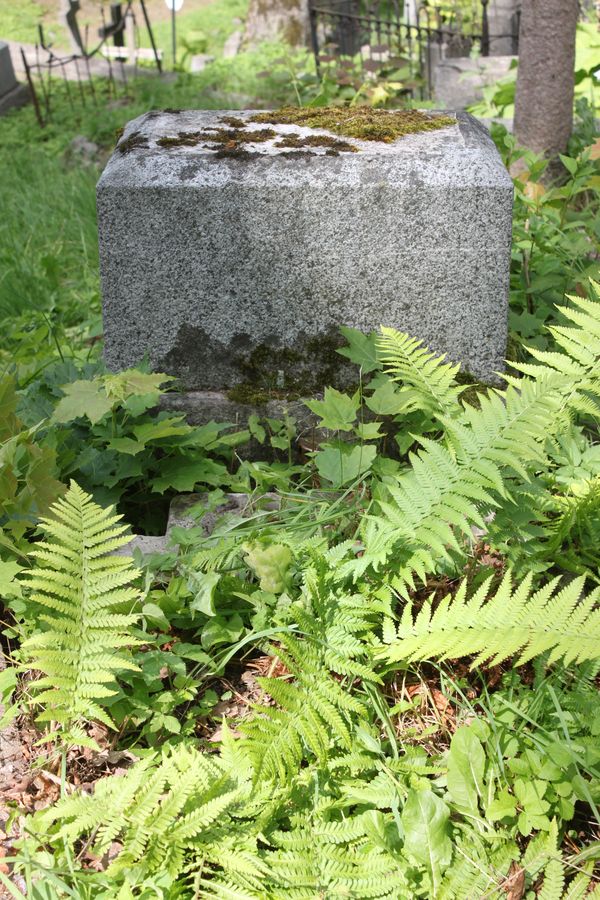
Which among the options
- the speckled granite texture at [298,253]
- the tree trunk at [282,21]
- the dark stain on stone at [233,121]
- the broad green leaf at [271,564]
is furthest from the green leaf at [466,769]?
the tree trunk at [282,21]

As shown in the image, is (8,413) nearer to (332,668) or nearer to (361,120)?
(332,668)

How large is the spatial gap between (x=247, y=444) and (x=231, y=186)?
2.70 ft

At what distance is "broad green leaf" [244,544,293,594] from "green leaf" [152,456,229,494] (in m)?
0.51

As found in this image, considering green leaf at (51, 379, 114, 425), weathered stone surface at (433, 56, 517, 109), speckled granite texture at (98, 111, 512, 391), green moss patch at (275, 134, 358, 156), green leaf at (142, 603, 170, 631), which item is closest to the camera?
green leaf at (142, 603, 170, 631)

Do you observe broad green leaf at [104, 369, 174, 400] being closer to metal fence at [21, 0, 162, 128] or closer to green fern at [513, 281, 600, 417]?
green fern at [513, 281, 600, 417]

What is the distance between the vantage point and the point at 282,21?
1059cm

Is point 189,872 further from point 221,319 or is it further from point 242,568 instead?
point 221,319

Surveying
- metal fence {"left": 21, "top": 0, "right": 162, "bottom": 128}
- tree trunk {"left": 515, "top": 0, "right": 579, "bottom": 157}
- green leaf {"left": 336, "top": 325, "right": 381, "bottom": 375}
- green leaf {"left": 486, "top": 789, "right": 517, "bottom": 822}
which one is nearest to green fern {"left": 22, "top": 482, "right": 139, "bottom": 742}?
green leaf {"left": 486, "top": 789, "right": 517, "bottom": 822}

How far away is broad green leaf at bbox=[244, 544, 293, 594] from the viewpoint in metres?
2.04

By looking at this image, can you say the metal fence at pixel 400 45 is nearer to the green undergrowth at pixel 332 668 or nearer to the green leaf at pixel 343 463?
the green leaf at pixel 343 463

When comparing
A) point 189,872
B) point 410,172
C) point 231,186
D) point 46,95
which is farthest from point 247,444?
point 46,95

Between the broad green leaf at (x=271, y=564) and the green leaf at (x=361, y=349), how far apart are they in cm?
78

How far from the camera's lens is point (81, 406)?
2.35m

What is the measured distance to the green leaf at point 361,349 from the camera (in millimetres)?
2627
